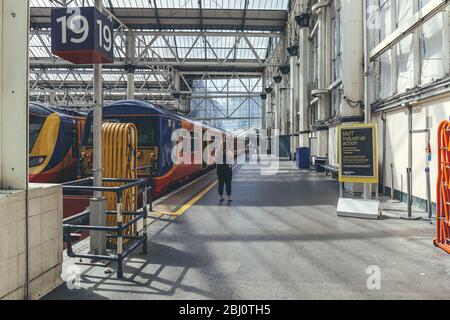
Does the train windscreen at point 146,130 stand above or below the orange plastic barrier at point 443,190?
above

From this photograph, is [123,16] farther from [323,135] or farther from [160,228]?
[160,228]

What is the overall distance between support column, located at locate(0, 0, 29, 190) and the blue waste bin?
66.4 ft

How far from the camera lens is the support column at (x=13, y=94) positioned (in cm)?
367

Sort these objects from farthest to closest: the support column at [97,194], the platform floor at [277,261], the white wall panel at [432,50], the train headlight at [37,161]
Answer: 1. the train headlight at [37,161]
2. the white wall panel at [432,50]
3. the support column at [97,194]
4. the platform floor at [277,261]

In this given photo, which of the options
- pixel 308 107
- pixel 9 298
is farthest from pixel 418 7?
pixel 308 107

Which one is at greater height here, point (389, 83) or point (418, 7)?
point (418, 7)

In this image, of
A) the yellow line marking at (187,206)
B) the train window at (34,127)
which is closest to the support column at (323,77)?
the yellow line marking at (187,206)

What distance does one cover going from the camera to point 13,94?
12.1ft

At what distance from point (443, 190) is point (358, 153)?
325cm

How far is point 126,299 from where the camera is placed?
3.82 metres

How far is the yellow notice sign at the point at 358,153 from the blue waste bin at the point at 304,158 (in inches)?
546

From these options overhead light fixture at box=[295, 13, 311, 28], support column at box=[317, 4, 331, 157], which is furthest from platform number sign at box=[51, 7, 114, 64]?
overhead light fixture at box=[295, 13, 311, 28]

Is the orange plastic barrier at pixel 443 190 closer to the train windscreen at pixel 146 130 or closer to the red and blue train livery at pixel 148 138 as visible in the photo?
the red and blue train livery at pixel 148 138

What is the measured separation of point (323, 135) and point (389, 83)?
832 centimetres
